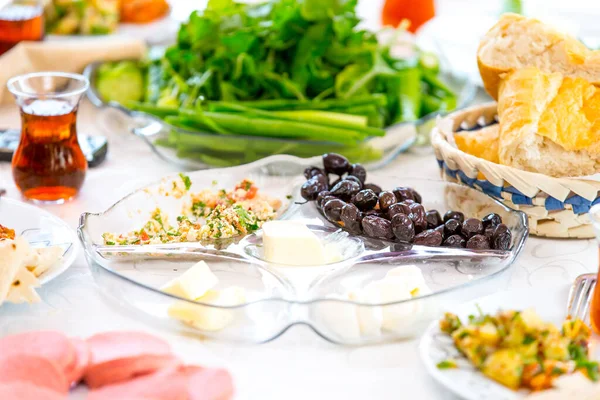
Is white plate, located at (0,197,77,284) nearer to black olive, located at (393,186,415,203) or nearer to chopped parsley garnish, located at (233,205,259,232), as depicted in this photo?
chopped parsley garnish, located at (233,205,259,232)

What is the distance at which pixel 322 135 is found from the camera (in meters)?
1.60

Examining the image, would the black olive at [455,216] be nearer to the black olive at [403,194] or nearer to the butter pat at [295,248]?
the black olive at [403,194]

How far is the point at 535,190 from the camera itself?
1236mm

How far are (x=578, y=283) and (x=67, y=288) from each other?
0.76 m

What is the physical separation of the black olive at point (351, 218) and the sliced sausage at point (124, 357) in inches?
16.4

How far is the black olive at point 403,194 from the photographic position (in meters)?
1.29

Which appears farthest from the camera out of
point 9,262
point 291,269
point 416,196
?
point 416,196

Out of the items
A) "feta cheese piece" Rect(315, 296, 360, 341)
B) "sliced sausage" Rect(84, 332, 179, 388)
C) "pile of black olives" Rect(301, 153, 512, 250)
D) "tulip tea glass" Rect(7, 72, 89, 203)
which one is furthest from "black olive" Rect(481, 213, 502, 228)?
"tulip tea glass" Rect(7, 72, 89, 203)

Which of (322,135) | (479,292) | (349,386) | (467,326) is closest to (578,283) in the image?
(479,292)

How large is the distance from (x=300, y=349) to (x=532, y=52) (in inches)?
27.9

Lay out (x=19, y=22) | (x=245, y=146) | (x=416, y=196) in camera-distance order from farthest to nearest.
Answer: (x=19, y=22)
(x=245, y=146)
(x=416, y=196)

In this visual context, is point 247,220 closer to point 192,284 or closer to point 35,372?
point 192,284

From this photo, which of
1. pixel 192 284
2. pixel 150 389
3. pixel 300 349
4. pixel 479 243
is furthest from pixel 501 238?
pixel 150 389

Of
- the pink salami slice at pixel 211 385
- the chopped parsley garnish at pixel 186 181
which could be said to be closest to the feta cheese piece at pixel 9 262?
the pink salami slice at pixel 211 385
